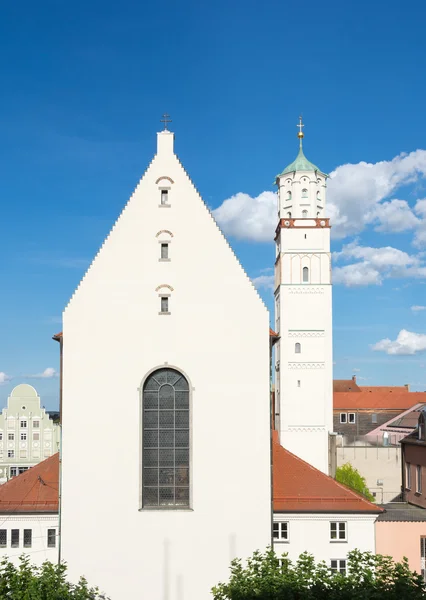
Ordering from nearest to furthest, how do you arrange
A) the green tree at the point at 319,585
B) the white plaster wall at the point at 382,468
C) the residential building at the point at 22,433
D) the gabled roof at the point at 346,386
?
1. the green tree at the point at 319,585
2. the white plaster wall at the point at 382,468
3. the residential building at the point at 22,433
4. the gabled roof at the point at 346,386

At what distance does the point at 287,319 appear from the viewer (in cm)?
6322

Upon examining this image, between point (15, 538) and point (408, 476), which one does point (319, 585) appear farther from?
point (408, 476)

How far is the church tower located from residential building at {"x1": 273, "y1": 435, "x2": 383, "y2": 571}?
33.3 metres

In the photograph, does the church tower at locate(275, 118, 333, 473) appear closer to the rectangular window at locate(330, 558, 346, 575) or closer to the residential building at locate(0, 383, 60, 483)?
the rectangular window at locate(330, 558, 346, 575)

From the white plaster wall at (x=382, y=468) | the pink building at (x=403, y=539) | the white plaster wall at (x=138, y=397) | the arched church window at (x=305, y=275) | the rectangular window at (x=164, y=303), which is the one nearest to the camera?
the white plaster wall at (x=138, y=397)

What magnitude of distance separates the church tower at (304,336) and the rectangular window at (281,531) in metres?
33.8

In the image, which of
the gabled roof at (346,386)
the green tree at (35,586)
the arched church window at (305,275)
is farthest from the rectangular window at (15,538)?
the gabled roof at (346,386)

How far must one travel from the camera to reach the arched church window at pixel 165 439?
75.8ft

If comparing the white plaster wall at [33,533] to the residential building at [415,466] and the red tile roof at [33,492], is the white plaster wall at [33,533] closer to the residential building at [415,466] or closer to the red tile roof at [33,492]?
the red tile roof at [33,492]

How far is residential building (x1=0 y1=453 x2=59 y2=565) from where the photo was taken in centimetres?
2648

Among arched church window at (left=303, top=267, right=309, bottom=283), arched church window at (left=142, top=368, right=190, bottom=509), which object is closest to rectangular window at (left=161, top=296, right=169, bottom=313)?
arched church window at (left=142, top=368, right=190, bottom=509)

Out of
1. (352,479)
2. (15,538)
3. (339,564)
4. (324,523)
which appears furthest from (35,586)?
(352,479)

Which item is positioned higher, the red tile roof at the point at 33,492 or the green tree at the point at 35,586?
the red tile roof at the point at 33,492

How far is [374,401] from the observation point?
310 ft
